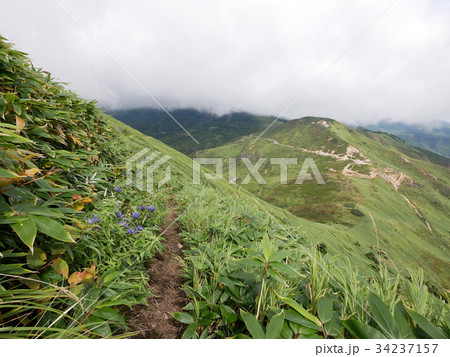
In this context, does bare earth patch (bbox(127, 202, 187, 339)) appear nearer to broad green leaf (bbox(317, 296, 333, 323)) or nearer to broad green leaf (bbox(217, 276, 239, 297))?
broad green leaf (bbox(217, 276, 239, 297))

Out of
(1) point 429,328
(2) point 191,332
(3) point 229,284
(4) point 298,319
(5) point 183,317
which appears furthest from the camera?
(3) point 229,284

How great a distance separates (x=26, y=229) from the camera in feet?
4.10

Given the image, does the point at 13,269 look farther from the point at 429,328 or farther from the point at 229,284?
the point at 429,328

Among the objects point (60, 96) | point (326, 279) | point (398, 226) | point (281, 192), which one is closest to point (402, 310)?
point (326, 279)

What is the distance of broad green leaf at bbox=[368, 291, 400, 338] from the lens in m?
1.46

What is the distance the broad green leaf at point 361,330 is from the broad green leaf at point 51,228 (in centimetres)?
195

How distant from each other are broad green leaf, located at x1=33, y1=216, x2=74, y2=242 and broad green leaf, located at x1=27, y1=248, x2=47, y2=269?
278 millimetres

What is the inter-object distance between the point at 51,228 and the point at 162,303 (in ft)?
4.39

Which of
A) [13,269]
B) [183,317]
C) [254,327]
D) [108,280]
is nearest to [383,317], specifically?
[254,327]

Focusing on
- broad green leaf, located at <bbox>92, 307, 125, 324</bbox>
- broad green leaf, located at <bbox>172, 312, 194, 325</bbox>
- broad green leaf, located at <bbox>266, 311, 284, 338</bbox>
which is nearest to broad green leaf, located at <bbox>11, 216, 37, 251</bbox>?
broad green leaf, located at <bbox>92, 307, 125, 324</bbox>

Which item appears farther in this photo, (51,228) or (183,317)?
(183,317)

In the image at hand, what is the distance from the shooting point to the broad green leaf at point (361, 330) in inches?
56.6
